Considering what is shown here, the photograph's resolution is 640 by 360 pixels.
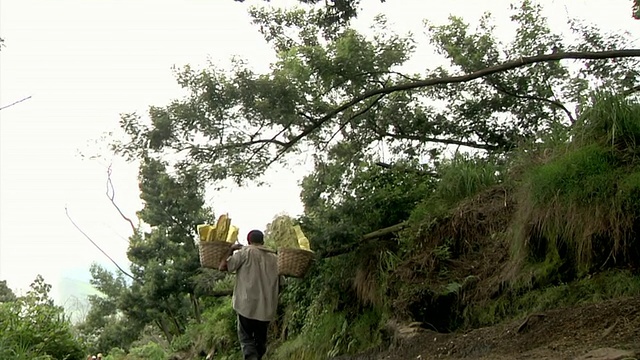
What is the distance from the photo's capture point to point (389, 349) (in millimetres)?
7520

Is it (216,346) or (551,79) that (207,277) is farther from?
(551,79)

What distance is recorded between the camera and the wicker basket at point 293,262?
287 inches

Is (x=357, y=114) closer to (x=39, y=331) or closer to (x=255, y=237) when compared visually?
(x=255, y=237)

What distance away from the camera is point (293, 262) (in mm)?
7285

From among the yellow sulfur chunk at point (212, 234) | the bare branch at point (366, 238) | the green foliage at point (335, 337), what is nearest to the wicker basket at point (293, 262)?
the yellow sulfur chunk at point (212, 234)

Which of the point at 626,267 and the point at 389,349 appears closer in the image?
the point at 626,267

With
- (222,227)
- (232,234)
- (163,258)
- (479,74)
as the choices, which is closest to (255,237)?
(232,234)

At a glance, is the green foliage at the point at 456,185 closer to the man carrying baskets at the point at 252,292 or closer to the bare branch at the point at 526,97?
the bare branch at the point at 526,97

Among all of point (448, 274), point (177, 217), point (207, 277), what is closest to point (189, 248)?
point (177, 217)

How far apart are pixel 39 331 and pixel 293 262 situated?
5.02 m

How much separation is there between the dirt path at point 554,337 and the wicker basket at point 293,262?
1.56 metres

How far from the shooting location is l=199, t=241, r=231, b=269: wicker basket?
23.2ft

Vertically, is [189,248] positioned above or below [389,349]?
above

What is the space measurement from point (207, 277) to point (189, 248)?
186 inches
